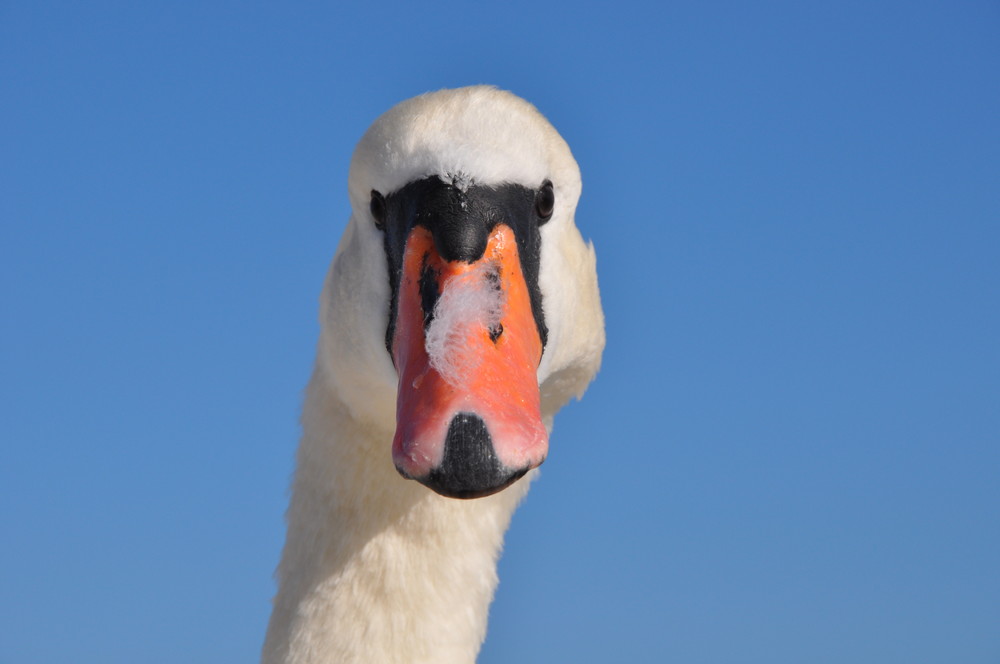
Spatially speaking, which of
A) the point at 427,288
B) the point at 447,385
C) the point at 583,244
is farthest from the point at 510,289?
the point at 583,244

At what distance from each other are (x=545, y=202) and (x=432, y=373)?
1.12 metres

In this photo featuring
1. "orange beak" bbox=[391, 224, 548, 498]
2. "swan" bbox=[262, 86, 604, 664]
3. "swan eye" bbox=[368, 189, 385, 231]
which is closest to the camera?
"orange beak" bbox=[391, 224, 548, 498]

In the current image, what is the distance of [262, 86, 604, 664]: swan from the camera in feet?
10.9

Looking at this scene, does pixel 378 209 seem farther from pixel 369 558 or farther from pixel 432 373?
pixel 369 558

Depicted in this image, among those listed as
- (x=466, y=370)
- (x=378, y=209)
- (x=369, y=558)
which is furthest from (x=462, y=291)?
(x=369, y=558)

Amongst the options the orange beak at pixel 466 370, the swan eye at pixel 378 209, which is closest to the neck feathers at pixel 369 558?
the swan eye at pixel 378 209

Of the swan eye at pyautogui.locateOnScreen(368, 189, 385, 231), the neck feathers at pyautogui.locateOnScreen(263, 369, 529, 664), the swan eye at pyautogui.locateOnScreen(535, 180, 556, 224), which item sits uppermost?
the swan eye at pyautogui.locateOnScreen(535, 180, 556, 224)

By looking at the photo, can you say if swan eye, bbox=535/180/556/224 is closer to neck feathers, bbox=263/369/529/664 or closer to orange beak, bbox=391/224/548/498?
orange beak, bbox=391/224/548/498

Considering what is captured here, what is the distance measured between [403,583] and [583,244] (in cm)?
166

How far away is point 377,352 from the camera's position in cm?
399

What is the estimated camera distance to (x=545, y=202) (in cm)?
421

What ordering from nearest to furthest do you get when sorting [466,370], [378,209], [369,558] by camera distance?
[466,370]
[378,209]
[369,558]

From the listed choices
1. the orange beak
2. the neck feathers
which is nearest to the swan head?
the orange beak

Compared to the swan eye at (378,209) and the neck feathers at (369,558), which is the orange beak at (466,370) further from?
the neck feathers at (369,558)
